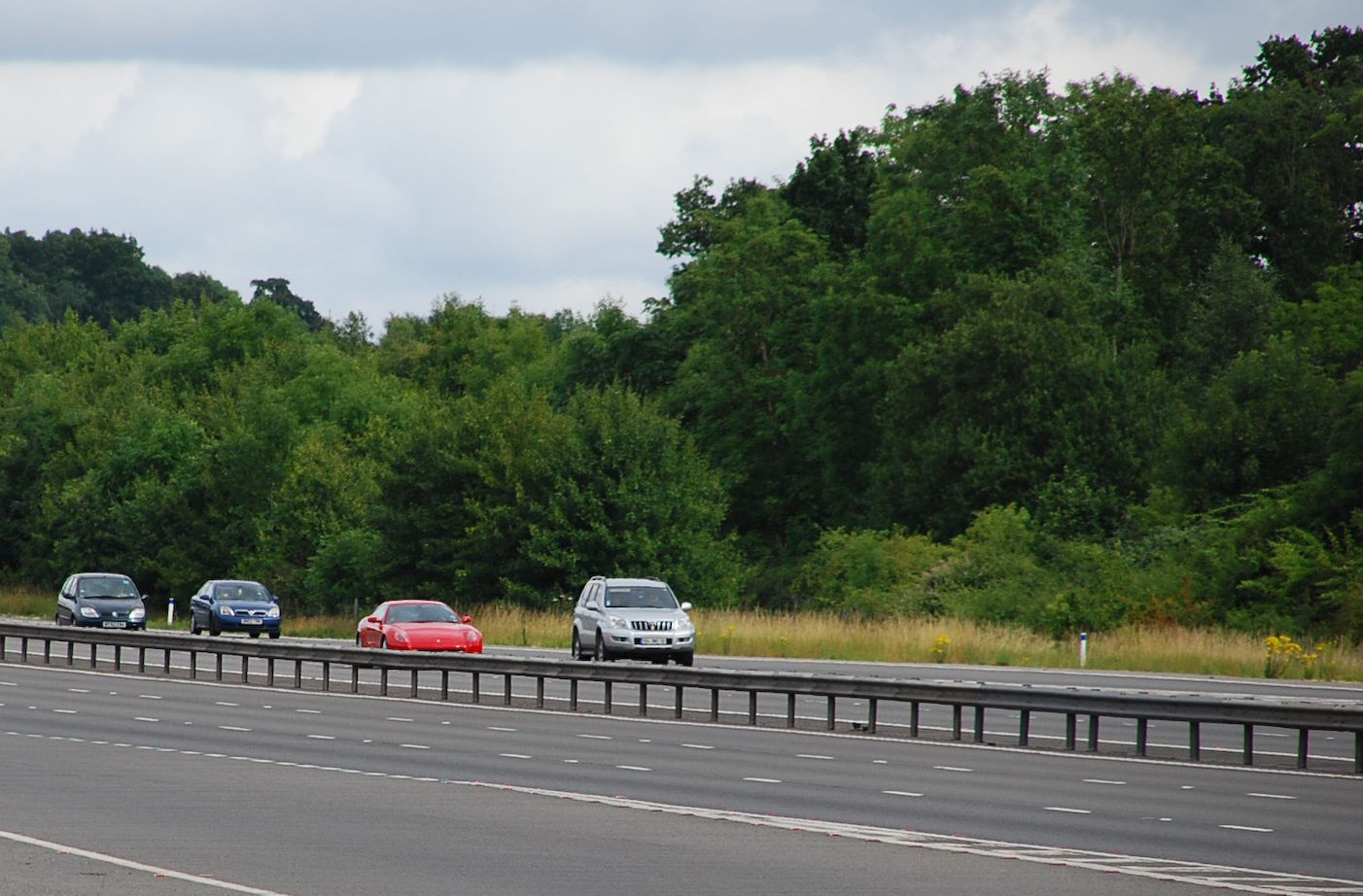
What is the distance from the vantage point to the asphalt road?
1247 cm

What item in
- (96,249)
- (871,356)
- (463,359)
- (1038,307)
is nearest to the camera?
(1038,307)

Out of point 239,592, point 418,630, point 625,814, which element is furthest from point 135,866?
point 239,592

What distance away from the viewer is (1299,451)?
57250mm

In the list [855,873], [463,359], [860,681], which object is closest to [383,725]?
[860,681]

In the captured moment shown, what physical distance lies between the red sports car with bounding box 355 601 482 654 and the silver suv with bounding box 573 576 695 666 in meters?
2.17

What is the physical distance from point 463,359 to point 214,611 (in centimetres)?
7476

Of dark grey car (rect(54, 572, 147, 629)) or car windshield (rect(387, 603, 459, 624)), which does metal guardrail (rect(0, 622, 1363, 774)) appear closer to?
car windshield (rect(387, 603, 459, 624))

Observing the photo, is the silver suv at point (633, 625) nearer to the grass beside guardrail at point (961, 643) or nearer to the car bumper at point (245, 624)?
the grass beside guardrail at point (961, 643)

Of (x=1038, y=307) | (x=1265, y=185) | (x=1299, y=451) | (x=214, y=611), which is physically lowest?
(x=214, y=611)

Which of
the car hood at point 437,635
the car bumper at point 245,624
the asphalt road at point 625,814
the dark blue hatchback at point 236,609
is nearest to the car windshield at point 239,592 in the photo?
the dark blue hatchback at point 236,609

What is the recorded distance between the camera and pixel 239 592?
2232 inches

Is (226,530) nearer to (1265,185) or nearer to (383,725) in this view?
(1265,185)

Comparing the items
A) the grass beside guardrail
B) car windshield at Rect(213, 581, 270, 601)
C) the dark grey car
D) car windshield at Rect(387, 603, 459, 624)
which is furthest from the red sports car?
the dark grey car

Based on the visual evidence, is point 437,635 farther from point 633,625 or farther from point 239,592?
point 239,592
